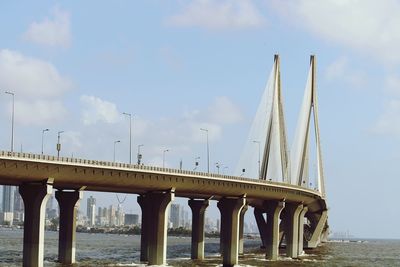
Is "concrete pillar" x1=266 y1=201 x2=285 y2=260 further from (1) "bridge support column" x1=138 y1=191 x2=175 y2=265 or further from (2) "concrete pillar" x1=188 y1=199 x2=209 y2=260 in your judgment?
(1) "bridge support column" x1=138 y1=191 x2=175 y2=265

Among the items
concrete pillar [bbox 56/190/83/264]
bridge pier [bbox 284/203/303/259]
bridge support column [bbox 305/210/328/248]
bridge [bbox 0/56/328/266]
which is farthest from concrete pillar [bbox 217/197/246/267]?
bridge support column [bbox 305/210/328/248]

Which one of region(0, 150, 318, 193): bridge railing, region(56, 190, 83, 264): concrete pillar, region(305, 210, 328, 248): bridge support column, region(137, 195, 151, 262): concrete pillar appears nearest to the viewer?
region(0, 150, 318, 193): bridge railing

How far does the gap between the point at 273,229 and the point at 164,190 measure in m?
33.9

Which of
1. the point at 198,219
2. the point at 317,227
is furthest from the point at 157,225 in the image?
the point at 317,227

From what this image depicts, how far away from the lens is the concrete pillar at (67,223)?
96.6 metres

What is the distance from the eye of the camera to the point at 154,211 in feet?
325

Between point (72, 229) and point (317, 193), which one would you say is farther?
point (317, 193)

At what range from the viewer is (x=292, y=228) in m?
137

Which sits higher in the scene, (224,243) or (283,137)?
(283,137)

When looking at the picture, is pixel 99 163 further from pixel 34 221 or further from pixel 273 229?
pixel 273 229

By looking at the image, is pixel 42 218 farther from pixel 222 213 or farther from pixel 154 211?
pixel 222 213

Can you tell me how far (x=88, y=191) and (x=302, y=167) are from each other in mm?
51587

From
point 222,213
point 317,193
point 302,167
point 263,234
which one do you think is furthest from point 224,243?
point 263,234

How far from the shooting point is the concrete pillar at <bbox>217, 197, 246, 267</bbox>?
365 ft
